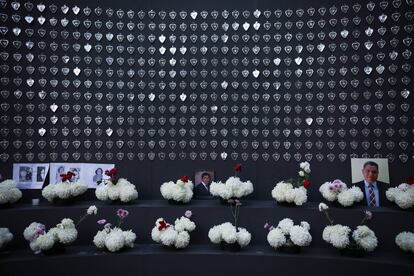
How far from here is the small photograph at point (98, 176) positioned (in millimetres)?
4828

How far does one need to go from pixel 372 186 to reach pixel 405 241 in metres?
0.90

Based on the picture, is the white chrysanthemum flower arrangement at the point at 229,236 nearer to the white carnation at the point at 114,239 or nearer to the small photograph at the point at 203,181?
the small photograph at the point at 203,181

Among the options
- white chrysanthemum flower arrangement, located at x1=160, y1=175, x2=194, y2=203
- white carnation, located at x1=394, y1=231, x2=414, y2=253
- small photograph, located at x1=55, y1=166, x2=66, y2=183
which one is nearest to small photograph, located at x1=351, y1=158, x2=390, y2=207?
white carnation, located at x1=394, y1=231, x2=414, y2=253

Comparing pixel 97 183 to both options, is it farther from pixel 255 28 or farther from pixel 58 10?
pixel 255 28

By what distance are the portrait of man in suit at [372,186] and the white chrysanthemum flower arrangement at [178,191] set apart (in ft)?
7.01

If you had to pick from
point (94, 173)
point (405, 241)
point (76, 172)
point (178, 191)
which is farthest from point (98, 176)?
point (405, 241)

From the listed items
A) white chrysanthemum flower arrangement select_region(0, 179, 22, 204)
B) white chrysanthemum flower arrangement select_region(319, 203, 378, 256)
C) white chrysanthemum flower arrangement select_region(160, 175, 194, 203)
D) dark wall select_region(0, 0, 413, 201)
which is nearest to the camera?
white chrysanthemum flower arrangement select_region(319, 203, 378, 256)

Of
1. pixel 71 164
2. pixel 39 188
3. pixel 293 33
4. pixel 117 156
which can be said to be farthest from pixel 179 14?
pixel 39 188

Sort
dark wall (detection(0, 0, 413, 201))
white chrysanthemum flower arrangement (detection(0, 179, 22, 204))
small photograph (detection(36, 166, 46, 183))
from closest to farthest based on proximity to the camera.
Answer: white chrysanthemum flower arrangement (detection(0, 179, 22, 204)) → dark wall (detection(0, 0, 413, 201)) → small photograph (detection(36, 166, 46, 183))

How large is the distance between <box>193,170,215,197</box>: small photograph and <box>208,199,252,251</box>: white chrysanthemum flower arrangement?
699mm

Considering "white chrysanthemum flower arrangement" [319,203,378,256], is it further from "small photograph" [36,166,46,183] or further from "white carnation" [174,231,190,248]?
"small photograph" [36,166,46,183]

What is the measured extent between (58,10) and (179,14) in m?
1.63

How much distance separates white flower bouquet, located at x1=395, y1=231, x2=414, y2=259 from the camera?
12.2 ft

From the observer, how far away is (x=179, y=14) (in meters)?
5.02
